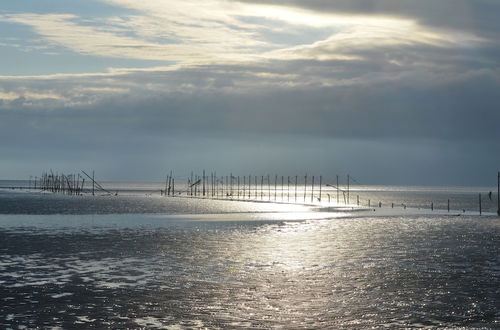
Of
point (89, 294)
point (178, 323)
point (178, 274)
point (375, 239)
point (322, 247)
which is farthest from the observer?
point (375, 239)

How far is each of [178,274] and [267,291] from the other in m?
6.67

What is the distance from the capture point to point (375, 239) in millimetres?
54406

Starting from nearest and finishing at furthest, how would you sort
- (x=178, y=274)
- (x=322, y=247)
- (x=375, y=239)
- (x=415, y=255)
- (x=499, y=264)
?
(x=178, y=274) < (x=499, y=264) < (x=415, y=255) < (x=322, y=247) < (x=375, y=239)

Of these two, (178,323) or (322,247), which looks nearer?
(178,323)

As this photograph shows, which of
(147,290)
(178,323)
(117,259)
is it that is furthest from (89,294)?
(117,259)

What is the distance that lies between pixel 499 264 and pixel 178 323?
927 inches

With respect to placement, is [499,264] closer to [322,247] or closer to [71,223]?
[322,247]

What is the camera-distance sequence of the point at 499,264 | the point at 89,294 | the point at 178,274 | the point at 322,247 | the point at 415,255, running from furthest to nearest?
the point at 322,247 → the point at 415,255 → the point at 499,264 → the point at 178,274 → the point at 89,294

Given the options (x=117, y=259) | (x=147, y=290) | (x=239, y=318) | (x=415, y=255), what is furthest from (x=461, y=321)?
(x=117, y=259)

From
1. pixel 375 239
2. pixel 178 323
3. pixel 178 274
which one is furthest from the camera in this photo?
pixel 375 239

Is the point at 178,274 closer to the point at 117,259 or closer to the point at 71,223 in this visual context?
the point at 117,259

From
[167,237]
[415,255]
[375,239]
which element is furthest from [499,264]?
[167,237]

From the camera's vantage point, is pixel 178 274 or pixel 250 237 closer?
pixel 178 274

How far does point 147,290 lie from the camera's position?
28406 millimetres
